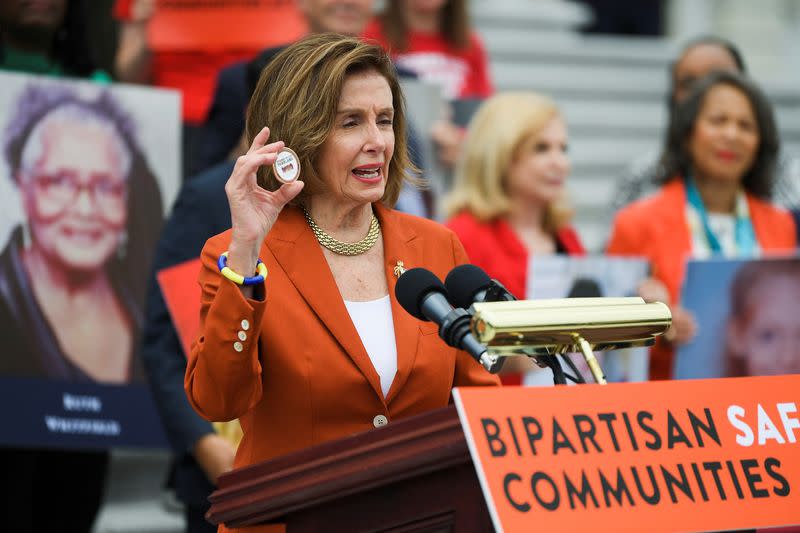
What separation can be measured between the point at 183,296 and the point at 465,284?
167cm

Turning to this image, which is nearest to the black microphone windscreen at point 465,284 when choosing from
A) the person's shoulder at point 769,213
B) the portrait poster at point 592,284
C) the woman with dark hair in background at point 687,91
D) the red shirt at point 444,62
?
the portrait poster at point 592,284

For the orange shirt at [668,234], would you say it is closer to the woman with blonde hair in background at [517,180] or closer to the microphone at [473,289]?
the woman with blonde hair in background at [517,180]

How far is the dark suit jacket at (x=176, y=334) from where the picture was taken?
12.6 ft

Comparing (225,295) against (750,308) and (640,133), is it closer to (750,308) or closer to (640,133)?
(750,308)

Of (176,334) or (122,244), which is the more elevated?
(122,244)

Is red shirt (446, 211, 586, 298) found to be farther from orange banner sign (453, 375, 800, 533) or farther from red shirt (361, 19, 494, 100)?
orange banner sign (453, 375, 800, 533)

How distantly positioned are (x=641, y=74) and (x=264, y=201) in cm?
873

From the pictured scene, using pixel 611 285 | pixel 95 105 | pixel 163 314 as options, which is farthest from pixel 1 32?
pixel 611 285

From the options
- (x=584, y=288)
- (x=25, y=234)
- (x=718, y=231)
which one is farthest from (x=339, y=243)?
(x=718, y=231)

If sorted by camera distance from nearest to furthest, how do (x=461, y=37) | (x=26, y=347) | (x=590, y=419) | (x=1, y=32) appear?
(x=590, y=419)
(x=26, y=347)
(x=1, y=32)
(x=461, y=37)

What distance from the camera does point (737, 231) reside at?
5.37 meters

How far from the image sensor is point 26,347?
4.43 metres

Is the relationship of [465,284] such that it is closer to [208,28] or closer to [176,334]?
[176,334]

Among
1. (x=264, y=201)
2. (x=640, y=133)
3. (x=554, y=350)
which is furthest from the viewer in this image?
(x=640, y=133)
